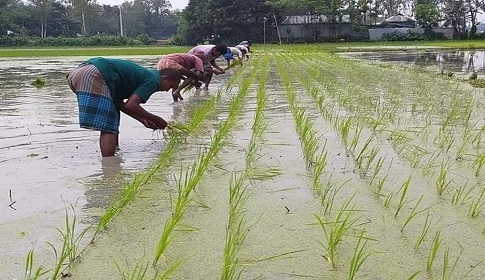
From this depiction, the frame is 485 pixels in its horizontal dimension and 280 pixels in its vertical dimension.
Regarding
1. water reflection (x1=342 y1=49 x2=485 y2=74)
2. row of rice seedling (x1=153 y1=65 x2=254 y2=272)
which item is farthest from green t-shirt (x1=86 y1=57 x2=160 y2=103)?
water reflection (x1=342 y1=49 x2=485 y2=74)

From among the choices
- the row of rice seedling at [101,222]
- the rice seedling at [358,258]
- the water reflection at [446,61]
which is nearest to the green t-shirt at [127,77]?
the row of rice seedling at [101,222]

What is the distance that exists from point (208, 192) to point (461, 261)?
4.54 ft

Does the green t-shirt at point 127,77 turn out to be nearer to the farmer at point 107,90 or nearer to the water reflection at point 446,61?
the farmer at point 107,90

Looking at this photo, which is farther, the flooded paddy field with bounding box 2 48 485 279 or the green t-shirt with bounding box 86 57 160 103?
the green t-shirt with bounding box 86 57 160 103

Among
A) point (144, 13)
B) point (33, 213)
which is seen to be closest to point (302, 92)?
point (33, 213)

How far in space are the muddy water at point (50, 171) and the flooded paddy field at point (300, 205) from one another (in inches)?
2.5

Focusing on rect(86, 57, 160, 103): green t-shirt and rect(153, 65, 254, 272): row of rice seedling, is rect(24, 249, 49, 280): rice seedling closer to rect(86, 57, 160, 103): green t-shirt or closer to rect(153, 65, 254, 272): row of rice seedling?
rect(153, 65, 254, 272): row of rice seedling

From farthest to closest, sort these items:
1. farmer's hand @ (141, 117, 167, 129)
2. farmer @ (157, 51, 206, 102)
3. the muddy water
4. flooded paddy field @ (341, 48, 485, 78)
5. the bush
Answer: the bush
flooded paddy field @ (341, 48, 485, 78)
farmer @ (157, 51, 206, 102)
farmer's hand @ (141, 117, 167, 129)
the muddy water

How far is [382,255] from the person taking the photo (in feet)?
6.71

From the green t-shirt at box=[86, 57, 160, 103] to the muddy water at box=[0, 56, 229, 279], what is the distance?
0.50m

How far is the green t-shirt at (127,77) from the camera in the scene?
3.77m

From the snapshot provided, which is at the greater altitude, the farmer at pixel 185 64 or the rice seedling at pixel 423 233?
the farmer at pixel 185 64

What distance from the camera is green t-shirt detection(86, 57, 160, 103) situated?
12.4 feet

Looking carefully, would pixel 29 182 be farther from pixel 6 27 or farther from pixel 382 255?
pixel 6 27
